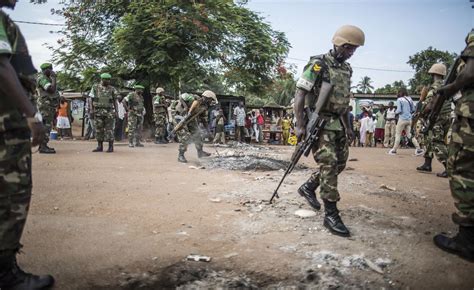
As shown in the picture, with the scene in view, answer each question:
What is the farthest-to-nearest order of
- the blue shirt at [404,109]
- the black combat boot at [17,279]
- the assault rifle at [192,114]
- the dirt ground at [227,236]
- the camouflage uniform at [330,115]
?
the blue shirt at [404,109]
the assault rifle at [192,114]
the camouflage uniform at [330,115]
the dirt ground at [227,236]
the black combat boot at [17,279]

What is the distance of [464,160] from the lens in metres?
2.73

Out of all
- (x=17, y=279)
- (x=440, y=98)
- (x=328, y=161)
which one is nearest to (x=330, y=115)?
(x=328, y=161)

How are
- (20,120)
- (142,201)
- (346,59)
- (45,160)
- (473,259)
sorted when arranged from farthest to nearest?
(45,160), (142,201), (346,59), (473,259), (20,120)

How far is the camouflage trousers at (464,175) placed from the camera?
2.69 meters

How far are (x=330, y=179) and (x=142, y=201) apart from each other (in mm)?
2297

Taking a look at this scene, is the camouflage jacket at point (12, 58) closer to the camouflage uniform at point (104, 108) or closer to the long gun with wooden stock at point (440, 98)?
the long gun with wooden stock at point (440, 98)

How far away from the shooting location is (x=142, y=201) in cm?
418

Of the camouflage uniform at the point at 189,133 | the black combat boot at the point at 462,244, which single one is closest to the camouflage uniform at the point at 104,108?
the camouflage uniform at the point at 189,133

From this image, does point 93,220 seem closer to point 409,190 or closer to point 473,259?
point 473,259

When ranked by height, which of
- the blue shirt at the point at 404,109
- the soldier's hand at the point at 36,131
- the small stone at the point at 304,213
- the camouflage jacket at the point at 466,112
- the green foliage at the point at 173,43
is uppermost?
the green foliage at the point at 173,43

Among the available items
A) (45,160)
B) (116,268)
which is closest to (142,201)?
(116,268)

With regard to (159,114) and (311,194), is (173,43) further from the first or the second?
(311,194)

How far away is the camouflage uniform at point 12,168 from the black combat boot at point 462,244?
314 cm

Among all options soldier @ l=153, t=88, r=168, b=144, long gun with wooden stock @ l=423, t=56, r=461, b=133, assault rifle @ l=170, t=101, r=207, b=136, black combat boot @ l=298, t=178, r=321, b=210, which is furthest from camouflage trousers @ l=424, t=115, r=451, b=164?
soldier @ l=153, t=88, r=168, b=144
